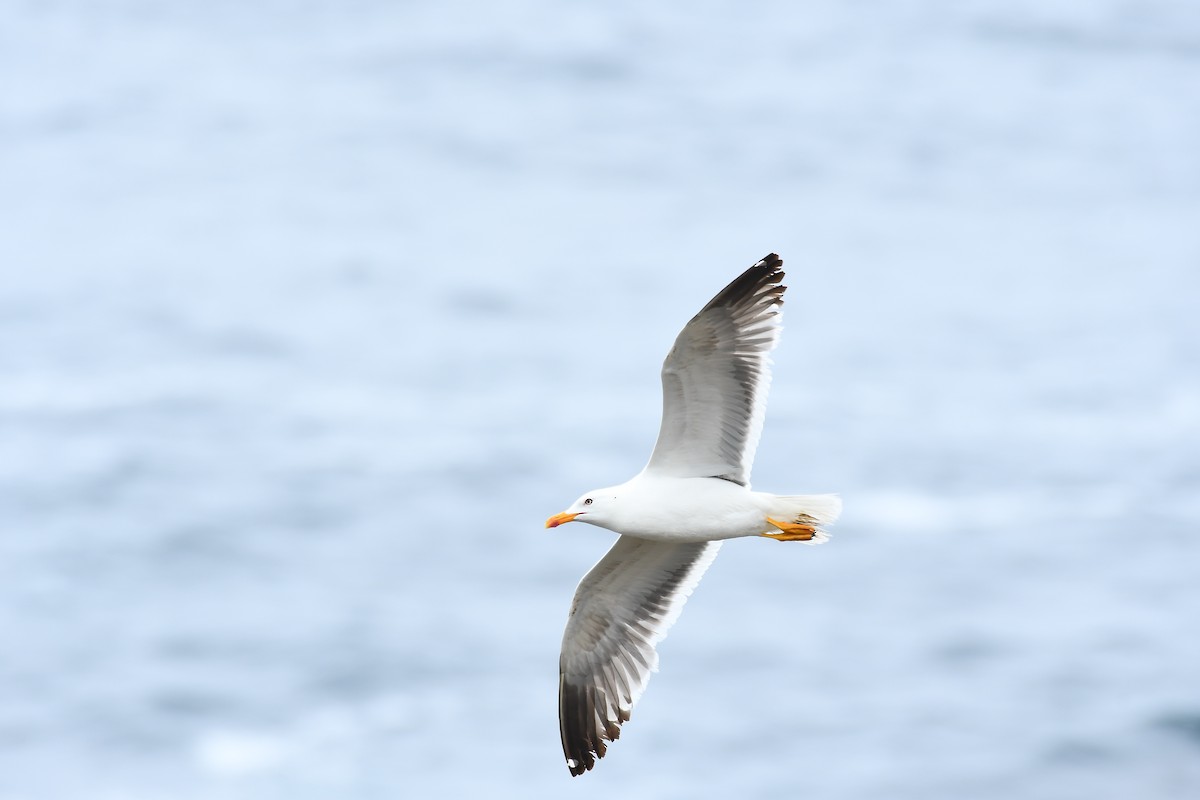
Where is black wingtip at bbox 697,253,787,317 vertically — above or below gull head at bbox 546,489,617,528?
above

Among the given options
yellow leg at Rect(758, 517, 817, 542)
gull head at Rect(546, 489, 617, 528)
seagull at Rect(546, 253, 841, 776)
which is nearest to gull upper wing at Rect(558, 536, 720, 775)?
seagull at Rect(546, 253, 841, 776)

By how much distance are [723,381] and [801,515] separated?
997mm

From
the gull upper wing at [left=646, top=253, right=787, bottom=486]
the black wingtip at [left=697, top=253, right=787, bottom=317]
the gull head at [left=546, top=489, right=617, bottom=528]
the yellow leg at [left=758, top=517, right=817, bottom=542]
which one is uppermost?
the black wingtip at [left=697, top=253, right=787, bottom=317]

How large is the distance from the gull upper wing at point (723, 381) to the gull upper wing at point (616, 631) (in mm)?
1048

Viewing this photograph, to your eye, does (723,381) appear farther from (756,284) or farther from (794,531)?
(794,531)

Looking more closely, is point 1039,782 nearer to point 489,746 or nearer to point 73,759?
point 489,746

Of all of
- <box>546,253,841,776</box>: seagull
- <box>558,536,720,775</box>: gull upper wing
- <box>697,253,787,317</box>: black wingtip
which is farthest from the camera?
<box>558,536,720,775</box>: gull upper wing

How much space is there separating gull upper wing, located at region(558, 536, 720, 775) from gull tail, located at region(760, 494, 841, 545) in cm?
129

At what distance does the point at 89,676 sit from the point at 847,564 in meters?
21.8

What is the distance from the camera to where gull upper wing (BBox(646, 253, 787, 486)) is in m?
12.6

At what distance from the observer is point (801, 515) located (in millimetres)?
12633

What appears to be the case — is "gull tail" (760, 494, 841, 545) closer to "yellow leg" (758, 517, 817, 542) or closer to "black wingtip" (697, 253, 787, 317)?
"yellow leg" (758, 517, 817, 542)

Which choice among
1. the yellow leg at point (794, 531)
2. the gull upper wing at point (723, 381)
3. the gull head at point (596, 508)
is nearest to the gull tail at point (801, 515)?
the yellow leg at point (794, 531)

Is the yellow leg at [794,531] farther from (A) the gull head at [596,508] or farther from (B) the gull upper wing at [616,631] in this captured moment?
(B) the gull upper wing at [616,631]
